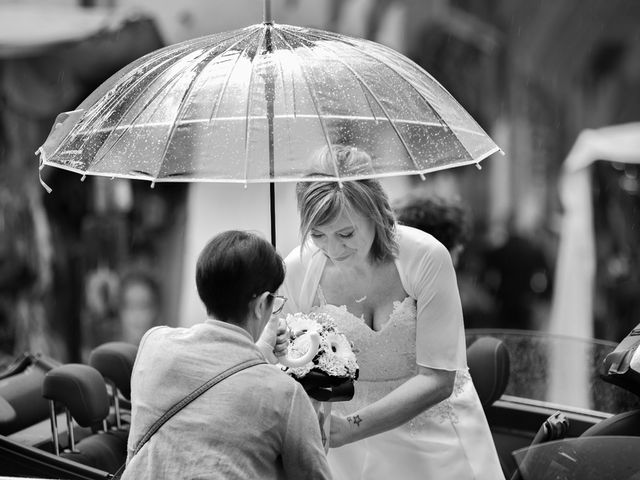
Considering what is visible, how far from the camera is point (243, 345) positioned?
197 cm

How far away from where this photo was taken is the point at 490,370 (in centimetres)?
377

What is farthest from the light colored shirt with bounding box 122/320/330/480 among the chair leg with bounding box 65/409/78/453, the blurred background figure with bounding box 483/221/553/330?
the blurred background figure with bounding box 483/221/553/330

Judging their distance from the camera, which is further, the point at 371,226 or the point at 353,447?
the point at 353,447

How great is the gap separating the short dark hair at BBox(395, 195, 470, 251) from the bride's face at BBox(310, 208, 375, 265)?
137 centimetres

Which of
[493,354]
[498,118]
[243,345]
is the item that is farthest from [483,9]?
[243,345]

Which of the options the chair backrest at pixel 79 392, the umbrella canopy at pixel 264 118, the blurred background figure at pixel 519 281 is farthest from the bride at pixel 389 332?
the blurred background figure at pixel 519 281

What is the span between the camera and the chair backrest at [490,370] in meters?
3.76

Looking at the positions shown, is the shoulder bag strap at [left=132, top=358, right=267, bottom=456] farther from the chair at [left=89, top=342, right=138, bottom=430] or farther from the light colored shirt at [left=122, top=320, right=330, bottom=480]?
the chair at [left=89, top=342, right=138, bottom=430]

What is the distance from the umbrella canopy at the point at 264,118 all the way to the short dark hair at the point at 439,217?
58.9 inches

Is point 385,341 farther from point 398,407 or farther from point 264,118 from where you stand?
point 264,118

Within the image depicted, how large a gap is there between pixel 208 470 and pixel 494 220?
6.08 meters

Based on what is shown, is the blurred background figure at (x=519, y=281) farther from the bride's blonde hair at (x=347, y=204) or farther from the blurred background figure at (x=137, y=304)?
the bride's blonde hair at (x=347, y=204)

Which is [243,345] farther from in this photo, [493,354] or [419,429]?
[493,354]

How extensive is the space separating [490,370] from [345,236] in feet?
4.46
